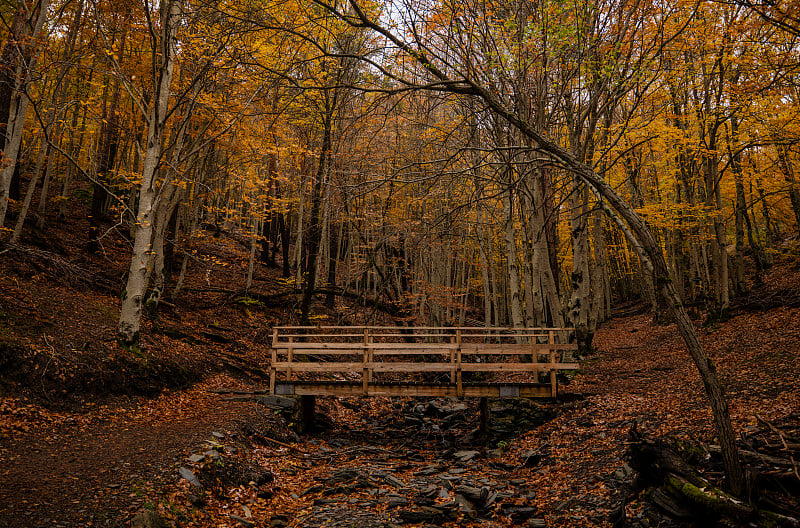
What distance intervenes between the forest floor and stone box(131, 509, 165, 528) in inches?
4.2

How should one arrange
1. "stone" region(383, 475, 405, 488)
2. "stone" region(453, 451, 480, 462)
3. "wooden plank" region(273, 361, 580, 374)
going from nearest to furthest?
1. "stone" region(383, 475, 405, 488)
2. "stone" region(453, 451, 480, 462)
3. "wooden plank" region(273, 361, 580, 374)

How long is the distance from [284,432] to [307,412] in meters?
1.15

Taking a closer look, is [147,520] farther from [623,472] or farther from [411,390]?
[411,390]

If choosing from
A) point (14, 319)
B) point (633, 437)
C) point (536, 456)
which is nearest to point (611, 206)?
point (633, 437)

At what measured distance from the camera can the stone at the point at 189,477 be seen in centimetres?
→ 616

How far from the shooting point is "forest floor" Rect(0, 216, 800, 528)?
5.80 metres

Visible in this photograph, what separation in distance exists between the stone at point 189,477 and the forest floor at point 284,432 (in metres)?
0.04

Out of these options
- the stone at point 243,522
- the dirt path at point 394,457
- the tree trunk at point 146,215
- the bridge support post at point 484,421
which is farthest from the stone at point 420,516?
the tree trunk at point 146,215

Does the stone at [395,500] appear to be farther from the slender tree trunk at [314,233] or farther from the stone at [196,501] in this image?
the slender tree trunk at [314,233]

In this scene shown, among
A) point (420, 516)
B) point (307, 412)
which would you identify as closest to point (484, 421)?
point (307, 412)

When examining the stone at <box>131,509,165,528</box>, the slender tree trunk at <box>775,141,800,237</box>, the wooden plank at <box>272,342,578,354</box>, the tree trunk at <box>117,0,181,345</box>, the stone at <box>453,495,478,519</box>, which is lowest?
the stone at <box>453,495,478,519</box>

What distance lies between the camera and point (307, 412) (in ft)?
36.8

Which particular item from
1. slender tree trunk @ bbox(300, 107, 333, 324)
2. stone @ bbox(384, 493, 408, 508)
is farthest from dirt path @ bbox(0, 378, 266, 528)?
slender tree trunk @ bbox(300, 107, 333, 324)

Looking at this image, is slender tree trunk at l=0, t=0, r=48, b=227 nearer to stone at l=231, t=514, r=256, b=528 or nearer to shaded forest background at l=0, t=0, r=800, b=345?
shaded forest background at l=0, t=0, r=800, b=345
